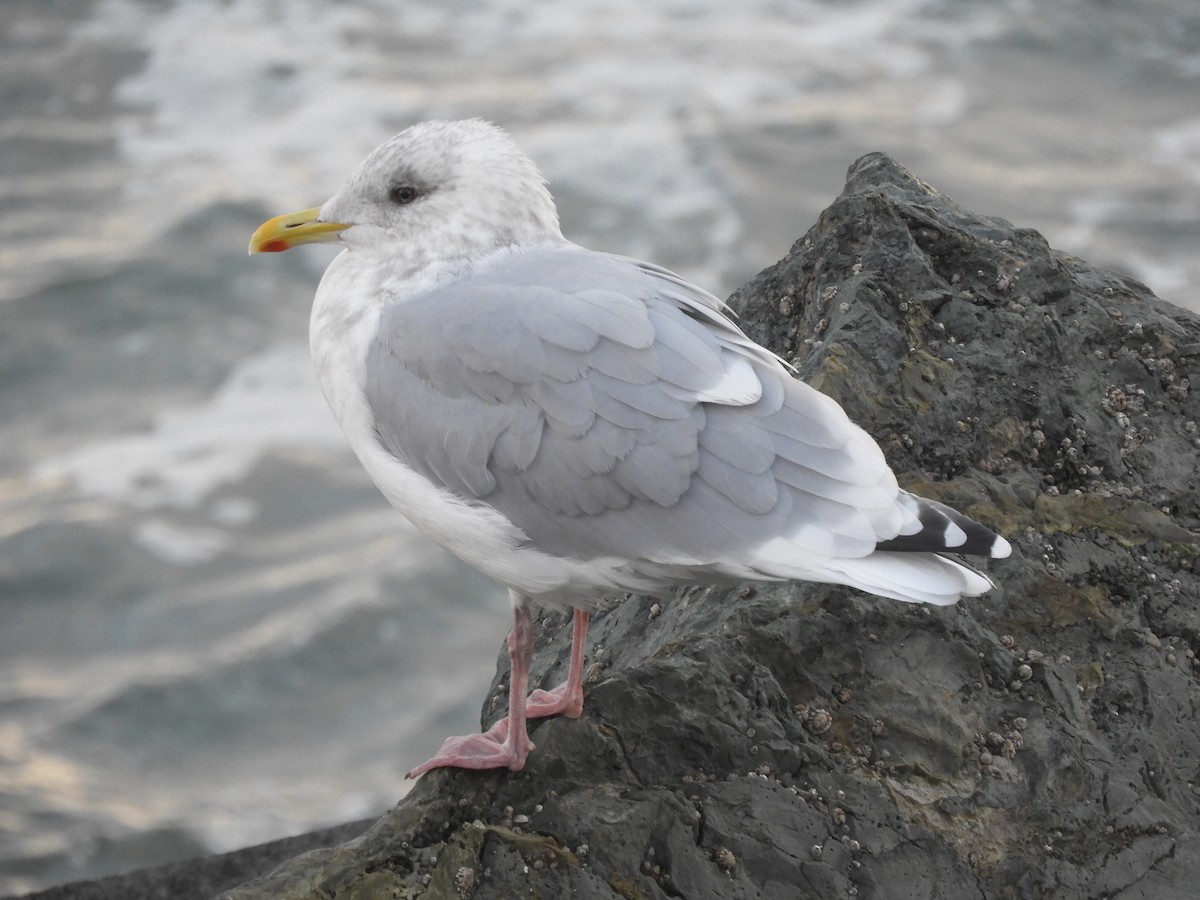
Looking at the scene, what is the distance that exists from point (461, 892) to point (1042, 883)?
130 centimetres

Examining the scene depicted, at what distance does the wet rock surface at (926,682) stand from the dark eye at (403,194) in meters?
1.17

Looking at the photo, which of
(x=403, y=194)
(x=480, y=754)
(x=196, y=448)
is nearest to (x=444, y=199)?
(x=403, y=194)

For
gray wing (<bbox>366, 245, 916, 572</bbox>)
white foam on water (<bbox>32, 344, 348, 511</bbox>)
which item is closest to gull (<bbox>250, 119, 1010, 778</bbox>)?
gray wing (<bbox>366, 245, 916, 572</bbox>)

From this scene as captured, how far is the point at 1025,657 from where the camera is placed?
359cm

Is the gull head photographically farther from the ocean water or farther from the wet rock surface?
the ocean water

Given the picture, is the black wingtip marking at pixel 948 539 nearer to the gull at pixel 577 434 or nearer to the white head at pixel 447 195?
the gull at pixel 577 434

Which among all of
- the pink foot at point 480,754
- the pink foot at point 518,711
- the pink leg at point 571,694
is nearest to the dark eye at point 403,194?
the pink foot at point 518,711

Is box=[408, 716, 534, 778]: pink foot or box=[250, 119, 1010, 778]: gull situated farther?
box=[408, 716, 534, 778]: pink foot

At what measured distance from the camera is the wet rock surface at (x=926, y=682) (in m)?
3.21

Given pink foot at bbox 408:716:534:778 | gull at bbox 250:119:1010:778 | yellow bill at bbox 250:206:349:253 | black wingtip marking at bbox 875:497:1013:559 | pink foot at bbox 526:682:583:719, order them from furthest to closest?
yellow bill at bbox 250:206:349:253 → pink foot at bbox 526:682:583:719 → pink foot at bbox 408:716:534:778 → gull at bbox 250:119:1010:778 → black wingtip marking at bbox 875:497:1013:559

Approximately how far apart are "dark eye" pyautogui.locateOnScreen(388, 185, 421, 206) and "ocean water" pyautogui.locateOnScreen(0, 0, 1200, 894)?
15.1 ft

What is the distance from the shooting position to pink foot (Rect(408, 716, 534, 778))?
11.1ft

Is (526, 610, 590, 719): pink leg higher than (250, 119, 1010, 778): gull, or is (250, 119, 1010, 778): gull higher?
(250, 119, 1010, 778): gull

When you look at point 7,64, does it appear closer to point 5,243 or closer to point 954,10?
point 5,243
